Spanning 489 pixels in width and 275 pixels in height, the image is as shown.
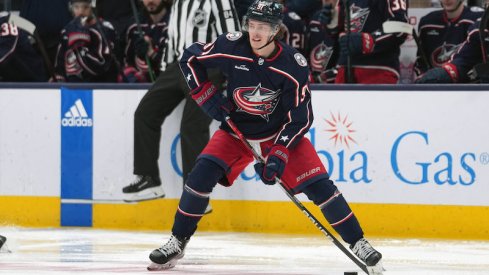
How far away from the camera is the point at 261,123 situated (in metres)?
5.64

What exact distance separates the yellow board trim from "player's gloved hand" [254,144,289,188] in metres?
1.82

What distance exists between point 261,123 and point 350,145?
5.27 ft

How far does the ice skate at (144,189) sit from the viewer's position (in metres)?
7.32

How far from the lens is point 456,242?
6.86 m

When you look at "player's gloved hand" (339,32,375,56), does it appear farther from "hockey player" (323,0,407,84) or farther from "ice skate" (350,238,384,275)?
"ice skate" (350,238,384,275)

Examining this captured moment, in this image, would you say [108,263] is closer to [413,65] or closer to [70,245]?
[70,245]

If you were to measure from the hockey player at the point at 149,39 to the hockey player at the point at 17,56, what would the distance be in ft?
2.20

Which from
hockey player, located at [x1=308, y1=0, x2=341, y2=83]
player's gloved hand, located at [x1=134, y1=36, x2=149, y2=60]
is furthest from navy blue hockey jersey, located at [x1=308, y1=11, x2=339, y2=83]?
player's gloved hand, located at [x1=134, y1=36, x2=149, y2=60]

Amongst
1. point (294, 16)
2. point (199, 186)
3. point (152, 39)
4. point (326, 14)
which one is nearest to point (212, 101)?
point (199, 186)

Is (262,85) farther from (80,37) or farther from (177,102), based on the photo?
(80,37)

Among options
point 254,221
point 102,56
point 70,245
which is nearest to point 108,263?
point 70,245

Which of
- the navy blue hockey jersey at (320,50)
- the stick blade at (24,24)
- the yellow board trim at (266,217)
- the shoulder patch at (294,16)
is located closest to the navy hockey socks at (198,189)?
the yellow board trim at (266,217)

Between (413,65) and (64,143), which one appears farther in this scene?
(413,65)

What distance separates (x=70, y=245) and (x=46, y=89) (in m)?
1.30
